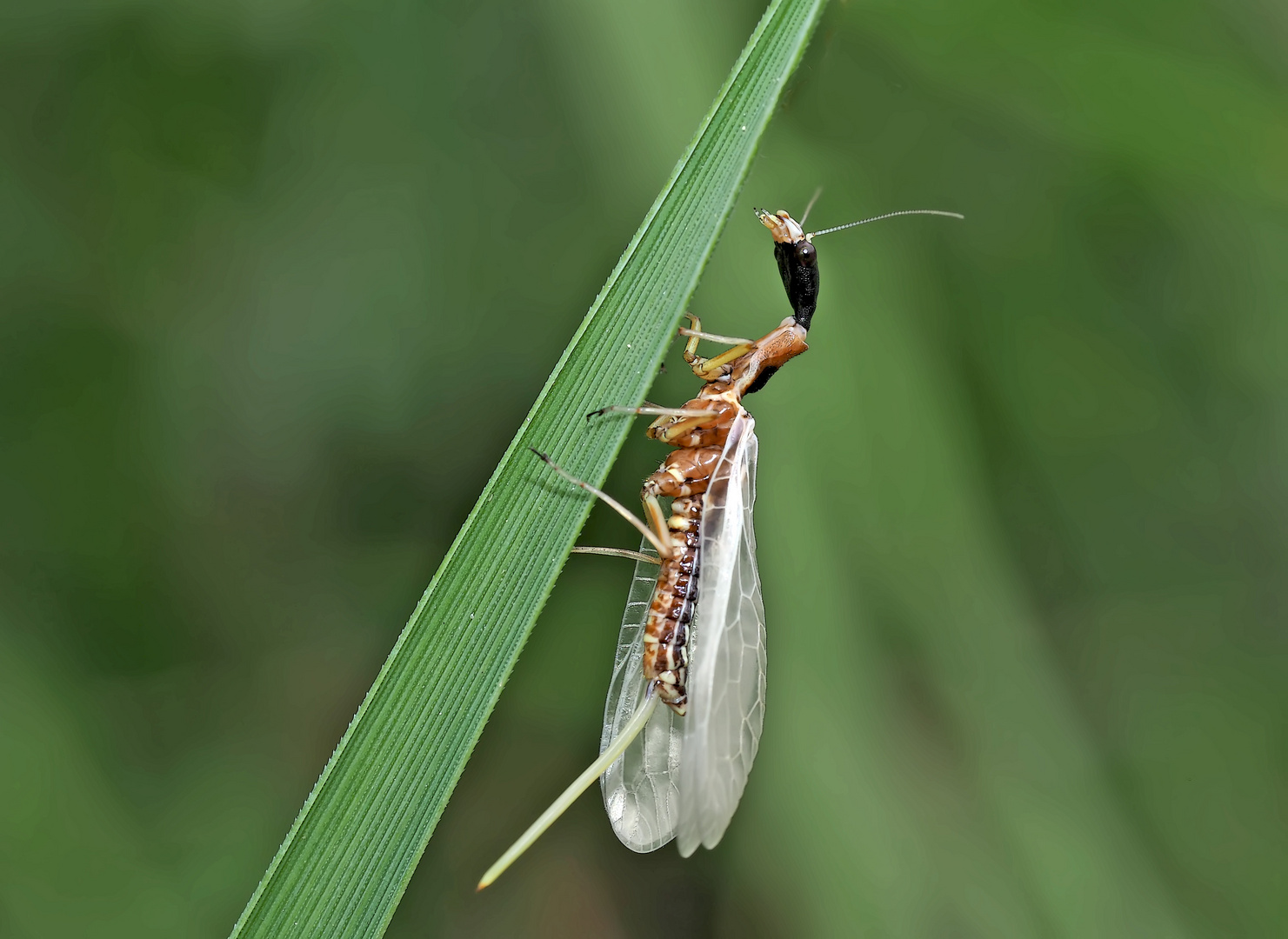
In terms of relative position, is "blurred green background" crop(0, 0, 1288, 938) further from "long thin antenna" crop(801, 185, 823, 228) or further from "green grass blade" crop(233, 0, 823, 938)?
"green grass blade" crop(233, 0, 823, 938)

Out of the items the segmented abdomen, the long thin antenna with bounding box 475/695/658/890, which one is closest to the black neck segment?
the segmented abdomen

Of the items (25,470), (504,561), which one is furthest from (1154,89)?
(25,470)

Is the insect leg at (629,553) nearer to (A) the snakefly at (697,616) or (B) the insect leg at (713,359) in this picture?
(A) the snakefly at (697,616)

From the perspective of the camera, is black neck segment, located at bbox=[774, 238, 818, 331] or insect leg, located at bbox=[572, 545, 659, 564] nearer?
insect leg, located at bbox=[572, 545, 659, 564]

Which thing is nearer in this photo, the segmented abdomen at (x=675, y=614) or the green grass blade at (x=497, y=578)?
the green grass blade at (x=497, y=578)

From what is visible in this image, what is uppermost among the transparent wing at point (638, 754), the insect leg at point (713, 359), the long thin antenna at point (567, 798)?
the insect leg at point (713, 359)

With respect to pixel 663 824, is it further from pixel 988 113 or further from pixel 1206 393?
pixel 988 113

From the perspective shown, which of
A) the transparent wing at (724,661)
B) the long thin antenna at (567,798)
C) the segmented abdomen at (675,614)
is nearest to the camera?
the long thin antenna at (567,798)

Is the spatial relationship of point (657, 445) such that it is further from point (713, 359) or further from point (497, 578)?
point (497, 578)

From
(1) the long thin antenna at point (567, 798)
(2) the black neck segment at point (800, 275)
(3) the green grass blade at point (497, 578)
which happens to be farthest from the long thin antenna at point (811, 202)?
(1) the long thin antenna at point (567, 798)
